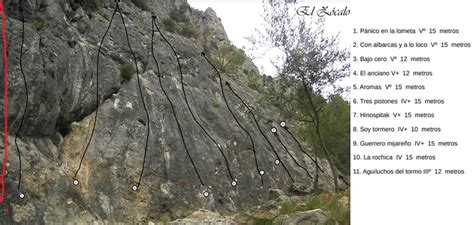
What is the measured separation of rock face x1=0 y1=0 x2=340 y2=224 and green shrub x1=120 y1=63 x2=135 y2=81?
0.24 meters

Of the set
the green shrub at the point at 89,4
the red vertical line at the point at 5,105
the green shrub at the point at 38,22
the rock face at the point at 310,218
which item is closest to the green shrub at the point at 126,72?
the green shrub at the point at 89,4

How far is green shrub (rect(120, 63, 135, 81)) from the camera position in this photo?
25.1 m

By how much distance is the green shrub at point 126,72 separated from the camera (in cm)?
2506

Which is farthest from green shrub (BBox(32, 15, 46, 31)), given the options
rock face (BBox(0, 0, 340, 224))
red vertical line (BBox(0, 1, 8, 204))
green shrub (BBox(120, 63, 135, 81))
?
green shrub (BBox(120, 63, 135, 81))

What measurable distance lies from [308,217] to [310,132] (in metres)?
13.7

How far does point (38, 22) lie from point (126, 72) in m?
5.04

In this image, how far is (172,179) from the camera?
22062 mm

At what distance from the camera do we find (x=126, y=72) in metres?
25.2

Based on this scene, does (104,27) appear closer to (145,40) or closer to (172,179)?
(145,40)

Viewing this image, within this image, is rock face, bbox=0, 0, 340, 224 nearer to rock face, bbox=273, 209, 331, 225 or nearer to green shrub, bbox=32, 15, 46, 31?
green shrub, bbox=32, 15, 46, 31

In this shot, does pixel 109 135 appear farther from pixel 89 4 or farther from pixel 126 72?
pixel 89 4

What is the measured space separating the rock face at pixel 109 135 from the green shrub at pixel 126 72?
0.80ft

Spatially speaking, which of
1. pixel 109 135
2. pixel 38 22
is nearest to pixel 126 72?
pixel 109 135

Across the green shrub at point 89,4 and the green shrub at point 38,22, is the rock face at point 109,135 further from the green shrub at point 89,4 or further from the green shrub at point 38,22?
the green shrub at point 89,4
